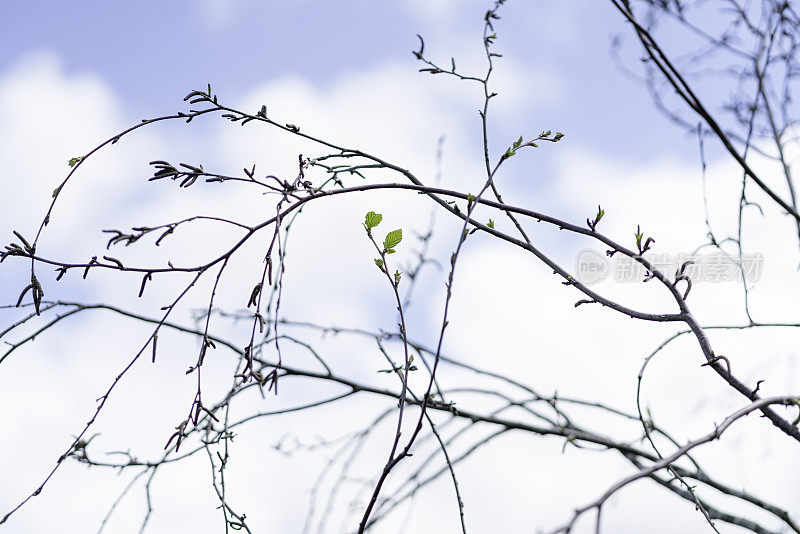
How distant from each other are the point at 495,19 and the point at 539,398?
78 cm

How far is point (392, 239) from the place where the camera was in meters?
0.94

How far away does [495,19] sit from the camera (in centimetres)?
139

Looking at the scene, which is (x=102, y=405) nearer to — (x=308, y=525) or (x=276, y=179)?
(x=276, y=179)

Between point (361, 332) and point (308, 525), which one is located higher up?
point (361, 332)

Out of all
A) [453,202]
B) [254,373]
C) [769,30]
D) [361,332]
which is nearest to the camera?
[254,373]

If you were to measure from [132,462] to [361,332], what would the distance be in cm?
59

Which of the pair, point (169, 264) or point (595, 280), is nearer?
point (169, 264)

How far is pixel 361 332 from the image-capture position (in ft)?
5.73

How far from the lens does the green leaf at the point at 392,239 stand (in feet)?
3.06

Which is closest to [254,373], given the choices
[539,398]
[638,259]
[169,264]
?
[169,264]

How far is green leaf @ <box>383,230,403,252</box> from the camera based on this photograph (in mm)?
932

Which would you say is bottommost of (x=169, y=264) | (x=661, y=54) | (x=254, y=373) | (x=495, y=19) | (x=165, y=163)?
(x=254, y=373)

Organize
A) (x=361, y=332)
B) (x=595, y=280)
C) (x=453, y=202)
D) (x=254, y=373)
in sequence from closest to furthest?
(x=254, y=373)
(x=453, y=202)
(x=595, y=280)
(x=361, y=332)

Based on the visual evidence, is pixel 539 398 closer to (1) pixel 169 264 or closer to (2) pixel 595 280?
(2) pixel 595 280
